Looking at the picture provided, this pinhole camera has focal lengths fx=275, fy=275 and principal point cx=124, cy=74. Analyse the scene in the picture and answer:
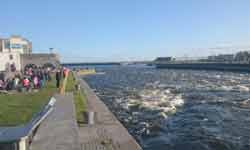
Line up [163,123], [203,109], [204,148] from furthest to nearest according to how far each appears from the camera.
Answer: [203,109], [163,123], [204,148]

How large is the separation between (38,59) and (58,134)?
208ft

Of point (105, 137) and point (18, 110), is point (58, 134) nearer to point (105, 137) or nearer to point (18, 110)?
point (105, 137)

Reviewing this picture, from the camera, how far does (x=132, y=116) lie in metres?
17.7

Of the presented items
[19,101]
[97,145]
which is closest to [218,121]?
[97,145]

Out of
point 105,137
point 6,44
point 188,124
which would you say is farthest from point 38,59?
point 105,137

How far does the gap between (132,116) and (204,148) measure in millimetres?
6857

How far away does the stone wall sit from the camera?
65812 mm

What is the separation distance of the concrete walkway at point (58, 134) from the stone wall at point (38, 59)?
57.5 meters

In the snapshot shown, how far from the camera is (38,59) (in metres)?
68.7

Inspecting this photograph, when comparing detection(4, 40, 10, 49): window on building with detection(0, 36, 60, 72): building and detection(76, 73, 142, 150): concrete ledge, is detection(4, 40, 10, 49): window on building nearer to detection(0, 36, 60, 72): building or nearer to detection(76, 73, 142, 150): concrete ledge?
detection(0, 36, 60, 72): building

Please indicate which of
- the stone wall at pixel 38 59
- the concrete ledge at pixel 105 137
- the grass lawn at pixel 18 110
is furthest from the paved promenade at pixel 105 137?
the stone wall at pixel 38 59

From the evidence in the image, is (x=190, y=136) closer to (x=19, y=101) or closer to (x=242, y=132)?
(x=242, y=132)

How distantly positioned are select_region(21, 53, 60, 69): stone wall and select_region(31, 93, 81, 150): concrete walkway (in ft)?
189

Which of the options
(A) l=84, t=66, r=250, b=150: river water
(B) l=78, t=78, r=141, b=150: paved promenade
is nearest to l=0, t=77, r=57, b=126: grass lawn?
(B) l=78, t=78, r=141, b=150: paved promenade
